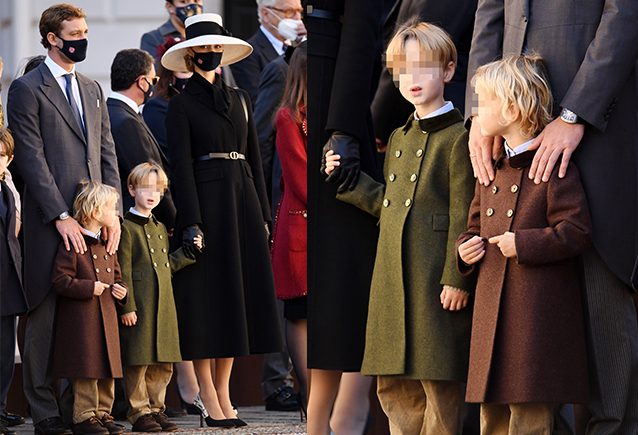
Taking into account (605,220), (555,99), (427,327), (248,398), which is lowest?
(248,398)

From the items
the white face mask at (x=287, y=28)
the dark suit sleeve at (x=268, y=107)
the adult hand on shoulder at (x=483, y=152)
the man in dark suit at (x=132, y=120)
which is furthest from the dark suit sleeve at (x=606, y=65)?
the white face mask at (x=287, y=28)

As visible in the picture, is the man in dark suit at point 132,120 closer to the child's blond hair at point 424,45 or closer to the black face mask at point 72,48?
the black face mask at point 72,48

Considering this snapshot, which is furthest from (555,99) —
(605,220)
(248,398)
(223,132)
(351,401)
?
(248,398)

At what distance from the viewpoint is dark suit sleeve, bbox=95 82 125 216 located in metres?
8.45

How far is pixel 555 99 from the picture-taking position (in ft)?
16.8

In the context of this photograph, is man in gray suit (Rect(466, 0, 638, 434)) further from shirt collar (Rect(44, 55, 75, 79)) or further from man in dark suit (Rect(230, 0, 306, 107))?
man in dark suit (Rect(230, 0, 306, 107))

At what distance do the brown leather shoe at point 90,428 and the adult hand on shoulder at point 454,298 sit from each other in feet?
10.1

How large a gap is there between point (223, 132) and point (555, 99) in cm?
363

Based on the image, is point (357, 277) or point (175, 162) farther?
point (175, 162)

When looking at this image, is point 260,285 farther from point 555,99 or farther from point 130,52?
point 555,99

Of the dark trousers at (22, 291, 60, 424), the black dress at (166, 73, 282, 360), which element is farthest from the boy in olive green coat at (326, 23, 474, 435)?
the black dress at (166, 73, 282, 360)

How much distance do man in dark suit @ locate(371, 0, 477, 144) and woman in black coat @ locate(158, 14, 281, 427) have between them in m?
2.46

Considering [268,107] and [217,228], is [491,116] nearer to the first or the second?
[217,228]

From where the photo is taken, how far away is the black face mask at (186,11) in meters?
11.0
